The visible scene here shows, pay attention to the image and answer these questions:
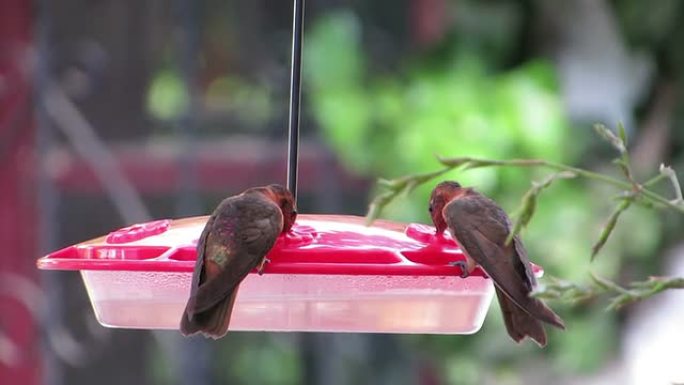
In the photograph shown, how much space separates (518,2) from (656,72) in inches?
16.7

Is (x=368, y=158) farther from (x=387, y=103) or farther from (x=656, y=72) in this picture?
(x=656, y=72)

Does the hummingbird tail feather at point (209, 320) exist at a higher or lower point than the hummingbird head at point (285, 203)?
lower

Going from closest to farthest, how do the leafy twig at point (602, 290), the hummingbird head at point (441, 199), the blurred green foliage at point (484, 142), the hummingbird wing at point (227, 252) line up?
the leafy twig at point (602, 290), the hummingbird wing at point (227, 252), the hummingbird head at point (441, 199), the blurred green foliage at point (484, 142)

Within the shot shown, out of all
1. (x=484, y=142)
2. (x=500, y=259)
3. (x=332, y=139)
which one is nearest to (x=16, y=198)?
(x=332, y=139)

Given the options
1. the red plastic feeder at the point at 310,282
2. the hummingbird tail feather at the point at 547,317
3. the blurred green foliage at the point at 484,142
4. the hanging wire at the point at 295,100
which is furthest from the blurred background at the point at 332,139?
the hummingbird tail feather at the point at 547,317

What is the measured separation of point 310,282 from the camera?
65.9 inches

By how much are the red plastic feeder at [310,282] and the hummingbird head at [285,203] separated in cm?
2

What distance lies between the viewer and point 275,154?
12.9 ft

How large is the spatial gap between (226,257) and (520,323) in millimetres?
380

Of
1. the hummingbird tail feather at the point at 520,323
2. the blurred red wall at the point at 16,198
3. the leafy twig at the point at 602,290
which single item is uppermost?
the leafy twig at the point at 602,290

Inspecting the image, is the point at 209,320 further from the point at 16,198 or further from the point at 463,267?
the point at 16,198

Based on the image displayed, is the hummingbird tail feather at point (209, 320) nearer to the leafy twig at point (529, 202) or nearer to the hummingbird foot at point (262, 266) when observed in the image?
the hummingbird foot at point (262, 266)

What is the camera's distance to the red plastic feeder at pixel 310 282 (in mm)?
1629

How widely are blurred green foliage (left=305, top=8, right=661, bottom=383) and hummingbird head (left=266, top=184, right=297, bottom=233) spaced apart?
1.59 metres
